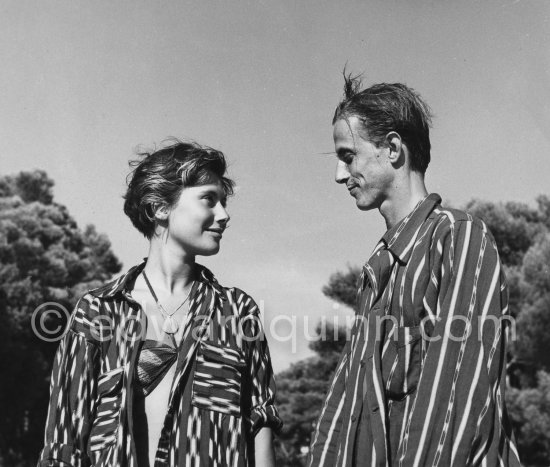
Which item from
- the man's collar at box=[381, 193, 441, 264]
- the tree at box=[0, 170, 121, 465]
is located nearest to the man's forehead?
the man's collar at box=[381, 193, 441, 264]

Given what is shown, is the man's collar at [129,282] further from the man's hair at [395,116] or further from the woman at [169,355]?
the man's hair at [395,116]

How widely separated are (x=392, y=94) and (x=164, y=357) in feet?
4.40

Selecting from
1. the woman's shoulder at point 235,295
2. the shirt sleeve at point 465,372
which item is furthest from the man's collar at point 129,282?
the shirt sleeve at point 465,372

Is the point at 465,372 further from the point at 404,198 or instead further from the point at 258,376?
the point at 258,376

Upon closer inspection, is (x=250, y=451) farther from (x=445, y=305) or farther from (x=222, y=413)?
(x=445, y=305)

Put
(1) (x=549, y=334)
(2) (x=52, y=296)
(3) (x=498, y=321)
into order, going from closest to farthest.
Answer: (3) (x=498, y=321) < (1) (x=549, y=334) < (2) (x=52, y=296)

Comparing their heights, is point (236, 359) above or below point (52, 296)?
below

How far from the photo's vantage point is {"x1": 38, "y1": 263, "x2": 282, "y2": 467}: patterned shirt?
Result: 2.88 metres

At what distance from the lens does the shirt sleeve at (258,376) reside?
10.2 ft

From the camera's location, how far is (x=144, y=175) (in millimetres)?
3459

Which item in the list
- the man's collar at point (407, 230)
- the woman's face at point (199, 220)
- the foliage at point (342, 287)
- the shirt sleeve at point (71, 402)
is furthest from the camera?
the foliage at point (342, 287)

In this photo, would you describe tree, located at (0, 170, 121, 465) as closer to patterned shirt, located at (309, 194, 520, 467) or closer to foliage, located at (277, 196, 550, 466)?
foliage, located at (277, 196, 550, 466)

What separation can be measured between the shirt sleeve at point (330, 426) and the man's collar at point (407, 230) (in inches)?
13.2

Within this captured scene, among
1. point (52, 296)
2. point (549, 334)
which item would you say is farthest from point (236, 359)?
point (52, 296)
